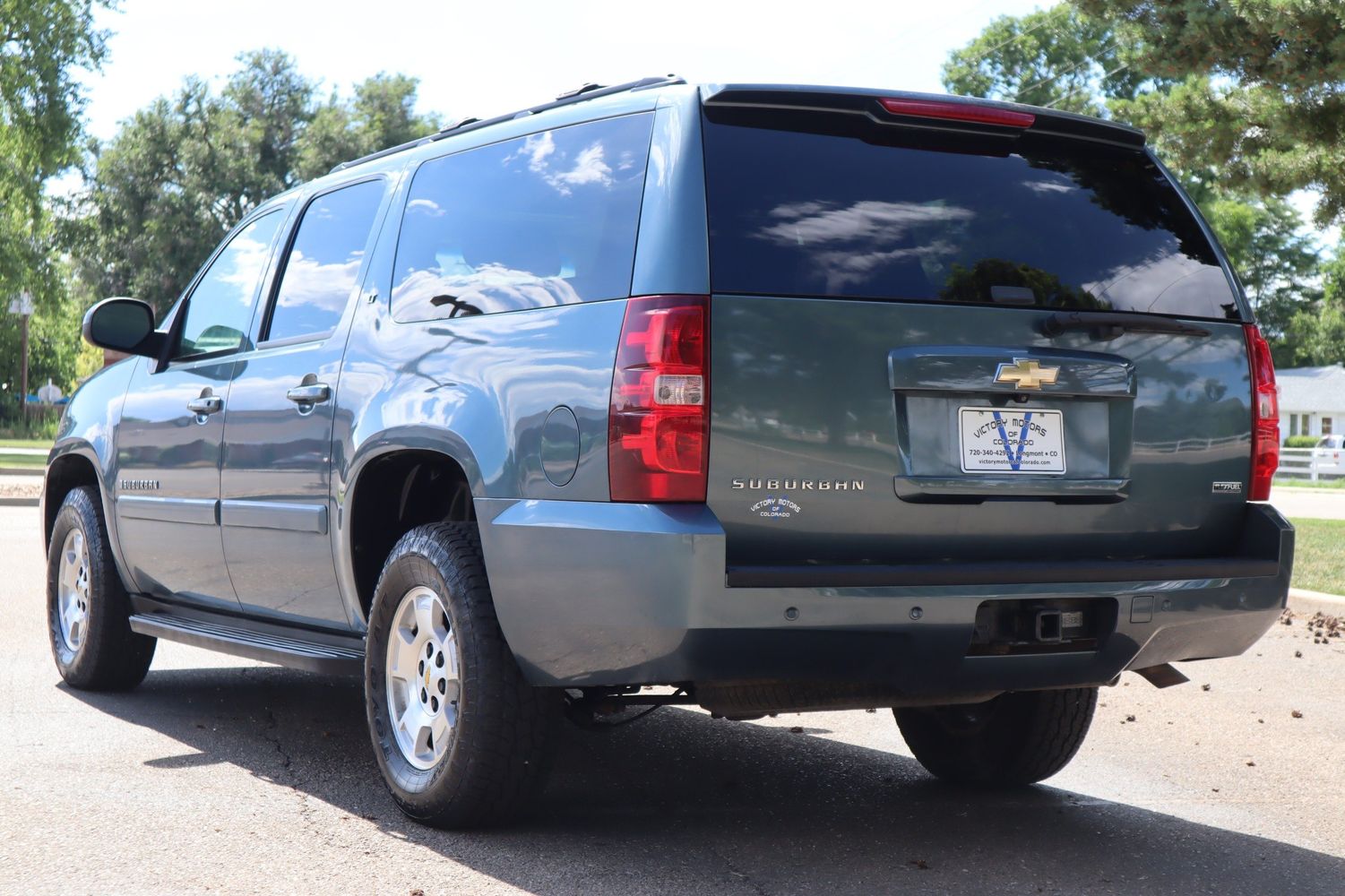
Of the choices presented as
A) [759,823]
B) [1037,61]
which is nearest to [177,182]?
[1037,61]

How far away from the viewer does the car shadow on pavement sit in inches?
166

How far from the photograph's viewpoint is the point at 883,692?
4148mm

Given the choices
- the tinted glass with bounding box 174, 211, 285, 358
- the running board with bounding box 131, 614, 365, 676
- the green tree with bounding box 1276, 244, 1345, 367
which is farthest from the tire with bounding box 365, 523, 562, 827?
the green tree with bounding box 1276, 244, 1345, 367

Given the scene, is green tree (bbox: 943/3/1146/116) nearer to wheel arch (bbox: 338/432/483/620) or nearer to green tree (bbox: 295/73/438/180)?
green tree (bbox: 295/73/438/180)

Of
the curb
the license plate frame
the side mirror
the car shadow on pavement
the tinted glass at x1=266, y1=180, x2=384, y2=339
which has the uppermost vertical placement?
the tinted glass at x1=266, y1=180, x2=384, y2=339

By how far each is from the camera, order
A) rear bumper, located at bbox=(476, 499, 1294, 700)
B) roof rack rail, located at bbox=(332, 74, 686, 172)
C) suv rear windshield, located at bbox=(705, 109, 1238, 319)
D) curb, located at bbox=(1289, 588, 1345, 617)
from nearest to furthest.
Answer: rear bumper, located at bbox=(476, 499, 1294, 700) < suv rear windshield, located at bbox=(705, 109, 1238, 319) < roof rack rail, located at bbox=(332, 74, 686, 172) < curb, located at bbox=(1289, 588, 1345, 617)

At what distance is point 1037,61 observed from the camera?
6056 centimetres

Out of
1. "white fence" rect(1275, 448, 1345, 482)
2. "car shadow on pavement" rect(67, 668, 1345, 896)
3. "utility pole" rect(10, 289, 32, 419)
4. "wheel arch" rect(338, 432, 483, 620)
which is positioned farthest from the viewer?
"white fence" rect(1275, 448, 1345, 482)

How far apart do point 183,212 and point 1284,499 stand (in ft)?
125

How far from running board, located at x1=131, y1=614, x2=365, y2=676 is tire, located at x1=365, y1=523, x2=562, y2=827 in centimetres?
28

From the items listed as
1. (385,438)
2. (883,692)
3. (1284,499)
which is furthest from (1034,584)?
(1284,499)

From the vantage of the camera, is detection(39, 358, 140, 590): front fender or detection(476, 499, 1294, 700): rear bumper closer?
detection(476, 499, 1294, 700): rear bumper

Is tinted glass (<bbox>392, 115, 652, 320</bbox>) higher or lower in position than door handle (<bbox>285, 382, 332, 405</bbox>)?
higher

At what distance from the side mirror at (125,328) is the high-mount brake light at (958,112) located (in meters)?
3.52
